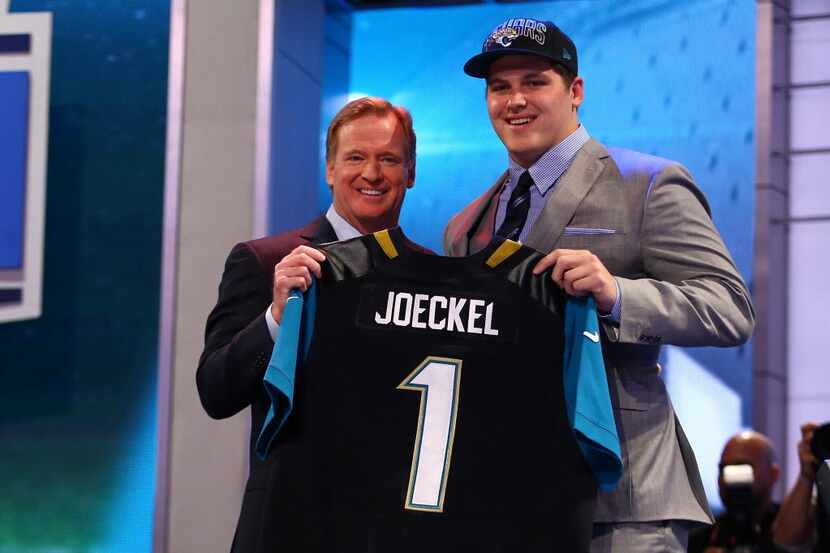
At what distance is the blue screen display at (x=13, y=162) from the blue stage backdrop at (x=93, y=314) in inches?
0.6

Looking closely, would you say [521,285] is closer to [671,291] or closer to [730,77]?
[671,291]

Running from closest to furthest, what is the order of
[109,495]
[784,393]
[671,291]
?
1. [671,291]
2. [109,495]
3. [784,393]

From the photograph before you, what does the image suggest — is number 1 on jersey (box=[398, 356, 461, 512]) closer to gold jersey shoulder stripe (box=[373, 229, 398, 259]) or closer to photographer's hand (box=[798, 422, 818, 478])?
gold jersey shoulder stripe (box=[373, 229, 398, 259])

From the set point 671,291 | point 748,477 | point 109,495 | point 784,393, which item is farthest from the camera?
point 784,393

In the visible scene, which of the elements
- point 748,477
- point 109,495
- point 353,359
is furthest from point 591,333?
point 109,495

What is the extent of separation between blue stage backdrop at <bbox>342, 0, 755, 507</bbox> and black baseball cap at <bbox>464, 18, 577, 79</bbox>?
2.59 meters

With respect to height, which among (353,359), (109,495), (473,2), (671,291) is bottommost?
(109,495)

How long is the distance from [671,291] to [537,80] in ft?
1.83

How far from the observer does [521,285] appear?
2162mm

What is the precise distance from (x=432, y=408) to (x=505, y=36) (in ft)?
2.56

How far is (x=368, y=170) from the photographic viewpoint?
2566mm

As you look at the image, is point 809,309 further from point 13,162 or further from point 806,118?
point 13,162

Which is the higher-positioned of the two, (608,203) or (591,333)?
(608,203)

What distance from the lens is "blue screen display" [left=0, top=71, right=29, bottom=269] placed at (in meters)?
4.58
